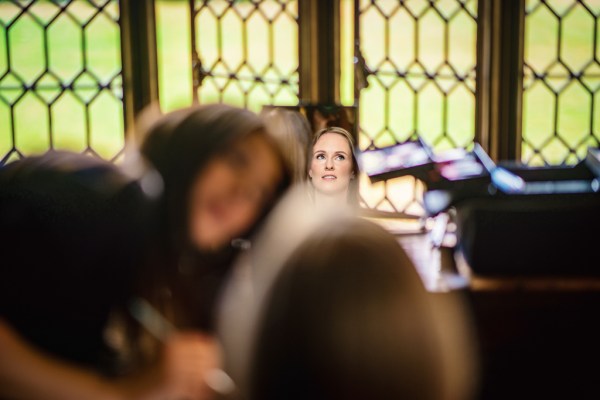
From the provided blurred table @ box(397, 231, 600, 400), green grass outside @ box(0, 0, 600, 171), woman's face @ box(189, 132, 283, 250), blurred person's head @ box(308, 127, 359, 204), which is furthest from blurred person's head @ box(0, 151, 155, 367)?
green grass outside @ box(0, 0, 600, 171)

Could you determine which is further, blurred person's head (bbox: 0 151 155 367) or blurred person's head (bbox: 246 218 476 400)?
blurred person's head (bbox: 0 151 155 367)

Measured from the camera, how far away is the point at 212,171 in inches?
23.2

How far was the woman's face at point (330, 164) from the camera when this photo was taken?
99.0 inches

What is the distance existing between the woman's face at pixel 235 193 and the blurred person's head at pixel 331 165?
67.1 inches

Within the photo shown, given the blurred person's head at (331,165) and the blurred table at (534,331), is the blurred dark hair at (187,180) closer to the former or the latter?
the blurred table at (534,331)

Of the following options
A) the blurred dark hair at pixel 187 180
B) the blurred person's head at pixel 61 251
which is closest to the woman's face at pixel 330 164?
the blurred person's head at pixel 61 251

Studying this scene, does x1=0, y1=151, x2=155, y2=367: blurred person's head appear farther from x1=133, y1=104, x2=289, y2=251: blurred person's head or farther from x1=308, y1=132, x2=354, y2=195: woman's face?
x1=308, y1=132, x2=354, y2=195: woman's face

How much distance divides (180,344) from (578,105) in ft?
11.4

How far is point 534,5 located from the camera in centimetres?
347

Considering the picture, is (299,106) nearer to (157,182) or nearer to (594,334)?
(594,334)

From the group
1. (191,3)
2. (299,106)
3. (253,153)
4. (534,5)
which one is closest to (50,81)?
(191,3)

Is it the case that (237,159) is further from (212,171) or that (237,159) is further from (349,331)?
(349,331)

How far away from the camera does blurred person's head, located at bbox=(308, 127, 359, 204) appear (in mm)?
2510

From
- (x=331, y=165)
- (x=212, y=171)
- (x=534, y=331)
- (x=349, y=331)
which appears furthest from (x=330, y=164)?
(x=349, y=331)
